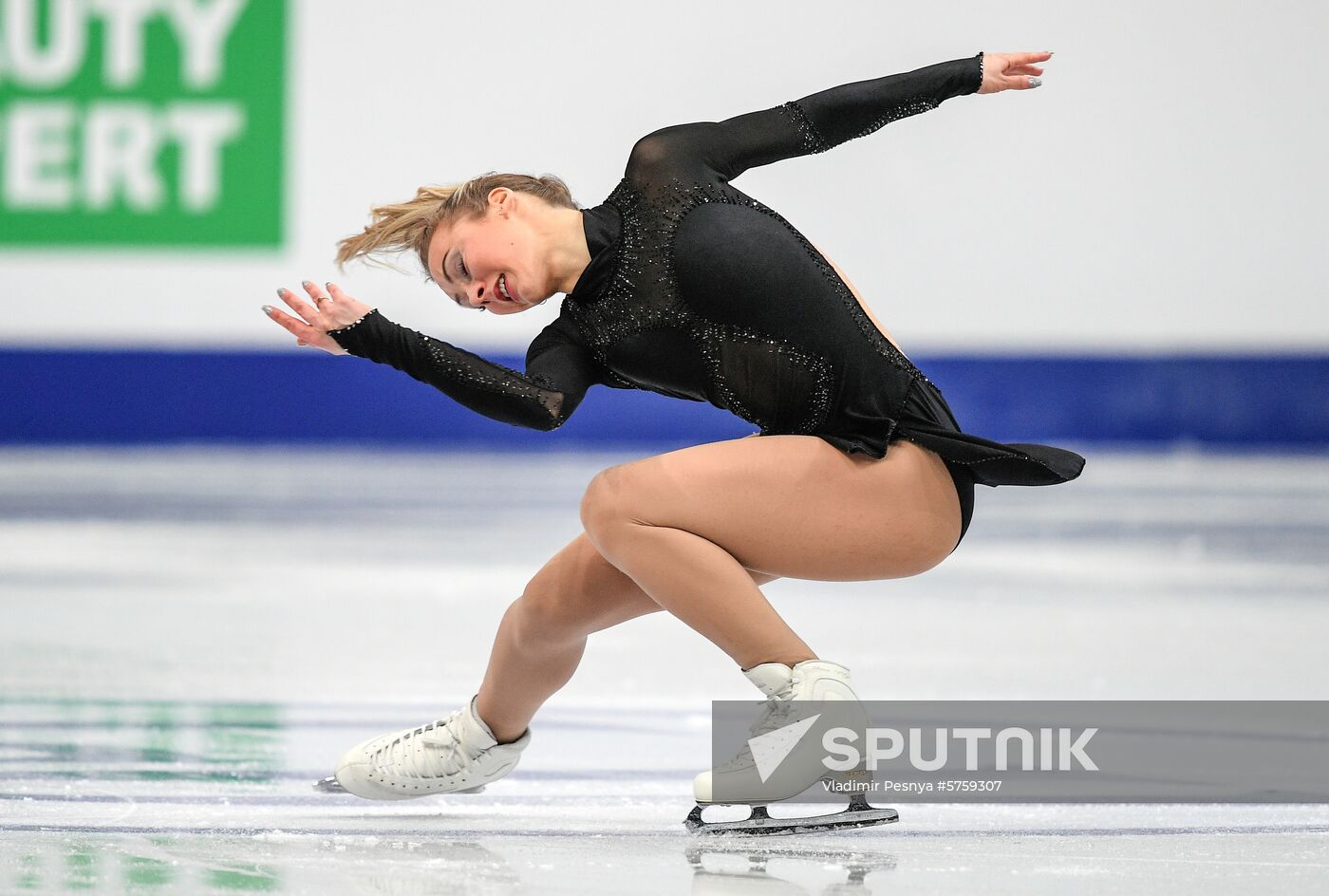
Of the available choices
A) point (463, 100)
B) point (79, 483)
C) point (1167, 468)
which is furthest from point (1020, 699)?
point (463, 100)

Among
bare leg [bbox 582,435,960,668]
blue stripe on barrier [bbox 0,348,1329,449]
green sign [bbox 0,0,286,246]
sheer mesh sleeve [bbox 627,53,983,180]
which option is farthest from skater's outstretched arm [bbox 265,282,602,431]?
green sign [bbox 0,0,286,246]

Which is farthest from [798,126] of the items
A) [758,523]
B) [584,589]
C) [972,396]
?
[972,396]

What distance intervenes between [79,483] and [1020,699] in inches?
169

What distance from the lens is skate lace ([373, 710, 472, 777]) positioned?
72.1 inches

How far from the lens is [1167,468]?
6953 millimetres

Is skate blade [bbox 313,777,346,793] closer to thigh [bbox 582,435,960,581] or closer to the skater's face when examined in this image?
thigh [bbox 582,435,960,581]

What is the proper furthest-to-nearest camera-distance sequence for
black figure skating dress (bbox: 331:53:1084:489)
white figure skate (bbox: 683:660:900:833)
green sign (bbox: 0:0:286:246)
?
green sign (bbox: 0:0:286:246), black figure skating dress (bbox: 331:53:1084:489), white figure skate (bbox: 683:660:900:833)

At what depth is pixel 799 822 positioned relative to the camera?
5.42 ft

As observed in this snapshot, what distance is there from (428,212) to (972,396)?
6.12m

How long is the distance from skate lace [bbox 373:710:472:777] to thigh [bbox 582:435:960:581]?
0.34 m

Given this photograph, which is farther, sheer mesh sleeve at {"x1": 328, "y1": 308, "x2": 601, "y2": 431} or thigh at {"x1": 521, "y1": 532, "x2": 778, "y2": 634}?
thigh at {"x1": 521, "y1": 532, "x2": 778, "y2": 634}

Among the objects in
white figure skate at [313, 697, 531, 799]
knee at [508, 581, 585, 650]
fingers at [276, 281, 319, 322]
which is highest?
fingers at [276, 281, 319, 322]

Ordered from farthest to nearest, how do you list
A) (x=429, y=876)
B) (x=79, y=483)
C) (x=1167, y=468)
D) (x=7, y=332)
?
(x=7, y=332), (x=1167, y=468), (x=79, y=483), (x=429, y=876)

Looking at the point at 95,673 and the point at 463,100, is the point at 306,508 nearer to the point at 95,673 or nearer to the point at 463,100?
the point at 95,673
